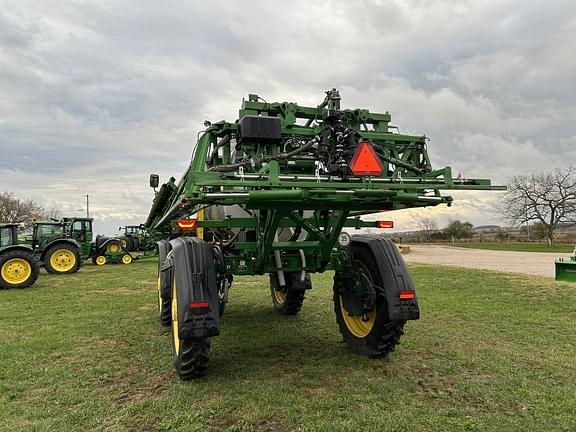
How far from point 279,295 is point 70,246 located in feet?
35.1

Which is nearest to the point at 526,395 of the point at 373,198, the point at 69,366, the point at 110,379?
the point at 373,198

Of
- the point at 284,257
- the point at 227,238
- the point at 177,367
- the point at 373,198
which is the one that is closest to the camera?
the point at 373,198

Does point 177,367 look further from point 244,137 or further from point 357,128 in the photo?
point 357,128

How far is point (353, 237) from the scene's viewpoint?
5227 millimetres

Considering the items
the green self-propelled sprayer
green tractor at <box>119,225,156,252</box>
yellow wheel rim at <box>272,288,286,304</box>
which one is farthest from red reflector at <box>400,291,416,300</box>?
green tractor at <box>119,225,156,252</box>

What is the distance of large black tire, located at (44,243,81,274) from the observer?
15.2 meters

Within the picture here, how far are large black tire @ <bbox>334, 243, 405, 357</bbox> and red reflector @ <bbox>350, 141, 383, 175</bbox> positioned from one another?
4.69 ft

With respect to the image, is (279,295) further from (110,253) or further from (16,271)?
(110,253)

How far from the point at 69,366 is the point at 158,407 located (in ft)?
5.62

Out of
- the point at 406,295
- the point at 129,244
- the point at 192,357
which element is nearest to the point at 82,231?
the point at 129,244

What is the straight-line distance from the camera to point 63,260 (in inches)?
608

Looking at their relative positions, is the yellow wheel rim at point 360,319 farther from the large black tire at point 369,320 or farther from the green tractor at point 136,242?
the green tractor at point 136,242

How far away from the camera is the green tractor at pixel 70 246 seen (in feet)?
50.3

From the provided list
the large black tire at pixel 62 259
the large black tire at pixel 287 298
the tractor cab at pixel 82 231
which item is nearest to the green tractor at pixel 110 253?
the tractor cab at pixel 82 231
